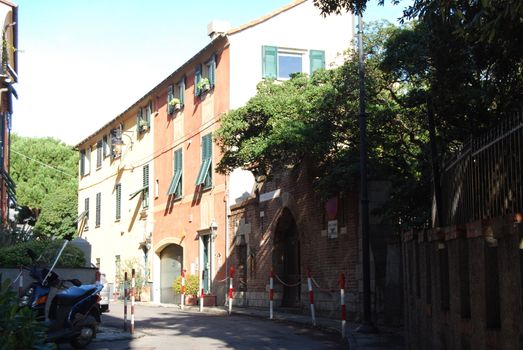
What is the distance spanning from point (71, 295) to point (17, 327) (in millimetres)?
6190

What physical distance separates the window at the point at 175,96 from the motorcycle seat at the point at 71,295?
21556 millimetres

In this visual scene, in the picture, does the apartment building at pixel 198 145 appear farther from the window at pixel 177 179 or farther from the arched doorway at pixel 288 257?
the arched doorway at pixel 288 257

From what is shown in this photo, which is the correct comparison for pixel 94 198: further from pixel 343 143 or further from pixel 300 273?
pixel 343 143

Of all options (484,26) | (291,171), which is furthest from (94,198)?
(484,26)

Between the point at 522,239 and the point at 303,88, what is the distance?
15743 mm

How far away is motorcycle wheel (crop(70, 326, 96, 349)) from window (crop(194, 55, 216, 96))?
60.3 feet

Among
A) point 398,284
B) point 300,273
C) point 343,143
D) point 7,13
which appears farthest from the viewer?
point 7,13

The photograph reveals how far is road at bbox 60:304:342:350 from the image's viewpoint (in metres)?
12.9

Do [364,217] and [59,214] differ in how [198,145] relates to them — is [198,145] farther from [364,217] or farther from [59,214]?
[59,214]

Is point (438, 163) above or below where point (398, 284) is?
above

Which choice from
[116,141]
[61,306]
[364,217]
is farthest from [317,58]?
[61,306]

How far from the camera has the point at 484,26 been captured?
8.17m

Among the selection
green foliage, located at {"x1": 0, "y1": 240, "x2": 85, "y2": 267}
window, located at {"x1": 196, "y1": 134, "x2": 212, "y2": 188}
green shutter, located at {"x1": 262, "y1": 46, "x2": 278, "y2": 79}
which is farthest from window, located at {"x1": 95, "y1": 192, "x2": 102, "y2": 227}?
green foliage, located at {"x1": 0, "y1": 240, "x2": 85, "y2": 267}

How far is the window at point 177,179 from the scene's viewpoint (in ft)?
109
